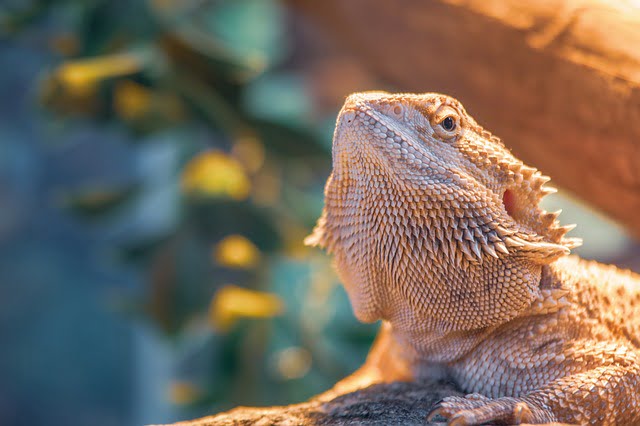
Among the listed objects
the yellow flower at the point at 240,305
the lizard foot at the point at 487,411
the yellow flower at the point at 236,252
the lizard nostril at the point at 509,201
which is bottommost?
the yellow flower at the point at 240,305

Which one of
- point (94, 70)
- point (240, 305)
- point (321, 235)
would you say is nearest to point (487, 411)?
point (321, 235)

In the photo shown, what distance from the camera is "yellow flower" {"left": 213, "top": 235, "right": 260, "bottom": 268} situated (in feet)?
10.1

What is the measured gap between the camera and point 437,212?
4.50ft

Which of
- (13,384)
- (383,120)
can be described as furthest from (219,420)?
(13,384)

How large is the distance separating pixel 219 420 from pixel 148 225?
4713 mm

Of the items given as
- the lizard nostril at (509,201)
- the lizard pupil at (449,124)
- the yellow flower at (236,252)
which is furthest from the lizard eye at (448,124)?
the yellow flower at (236,252)

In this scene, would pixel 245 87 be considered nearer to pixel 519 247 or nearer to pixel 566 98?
pixel 566 98

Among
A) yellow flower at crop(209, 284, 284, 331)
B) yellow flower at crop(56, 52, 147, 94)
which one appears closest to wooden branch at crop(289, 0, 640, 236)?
yellow flower at crop(209, 284, 284, 331)

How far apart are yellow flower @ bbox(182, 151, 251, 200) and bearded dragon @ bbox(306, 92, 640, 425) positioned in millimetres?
1682

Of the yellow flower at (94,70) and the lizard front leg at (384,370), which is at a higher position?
the yellow flower at (94,70)

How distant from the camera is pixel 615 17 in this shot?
1.83 metres

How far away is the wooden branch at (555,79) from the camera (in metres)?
1.82

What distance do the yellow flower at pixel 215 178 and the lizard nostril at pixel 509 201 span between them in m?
1.97

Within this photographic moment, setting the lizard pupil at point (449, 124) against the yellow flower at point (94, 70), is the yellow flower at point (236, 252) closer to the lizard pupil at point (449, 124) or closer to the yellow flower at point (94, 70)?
the yellow flower at point (94, 70)
